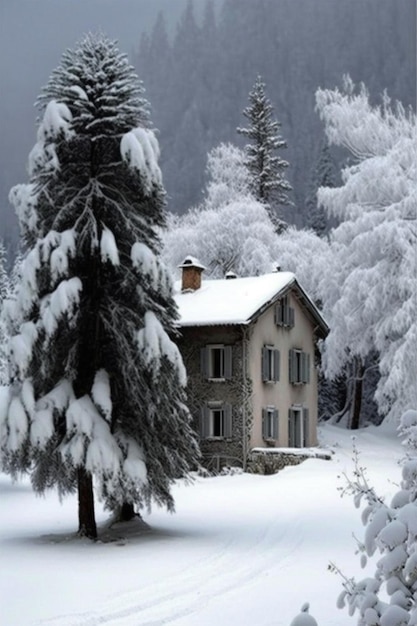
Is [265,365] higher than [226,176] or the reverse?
the reverse

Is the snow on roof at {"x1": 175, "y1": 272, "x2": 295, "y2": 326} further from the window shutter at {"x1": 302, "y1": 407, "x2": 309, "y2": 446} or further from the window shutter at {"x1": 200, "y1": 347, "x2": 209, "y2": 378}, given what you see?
the window shutter at {"x1": 302, "y1": 407, "x2": 309, "y2": 446}

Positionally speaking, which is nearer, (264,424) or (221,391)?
(221,391)

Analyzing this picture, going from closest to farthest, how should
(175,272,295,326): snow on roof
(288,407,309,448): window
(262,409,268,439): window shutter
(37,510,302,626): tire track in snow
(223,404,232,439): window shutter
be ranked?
(37,510,302,626): tire track in snow, (175,272,295,326): snow on roof, (223,404,232,439): window shutter, (262,409,268,439): window shutter, (288,407,309,448): window

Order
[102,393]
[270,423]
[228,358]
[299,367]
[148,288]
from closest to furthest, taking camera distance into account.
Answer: [102,393] → [148,288] → [228,358] → [270,423] → [299,367]

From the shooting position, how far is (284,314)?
1318 inches

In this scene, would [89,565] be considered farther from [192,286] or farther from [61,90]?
[192,286]

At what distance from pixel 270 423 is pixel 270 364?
2.12 m

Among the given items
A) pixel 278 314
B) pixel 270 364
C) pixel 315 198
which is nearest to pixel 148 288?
pixel 270 364

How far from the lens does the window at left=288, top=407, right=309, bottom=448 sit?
33719 millimetres

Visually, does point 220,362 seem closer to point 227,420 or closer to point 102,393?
point 227,420

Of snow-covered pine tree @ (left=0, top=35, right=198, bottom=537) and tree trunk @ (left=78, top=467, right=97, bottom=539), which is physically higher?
snow-covered pine tree @ (left=0, top=35, right=198, bottom=537)

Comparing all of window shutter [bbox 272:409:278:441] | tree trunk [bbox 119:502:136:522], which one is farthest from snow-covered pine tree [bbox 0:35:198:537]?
window shutter [bbox 272:409:278:441]

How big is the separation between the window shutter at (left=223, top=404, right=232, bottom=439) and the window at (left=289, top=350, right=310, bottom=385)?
407 cm

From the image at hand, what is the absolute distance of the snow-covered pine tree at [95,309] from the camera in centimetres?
1523
